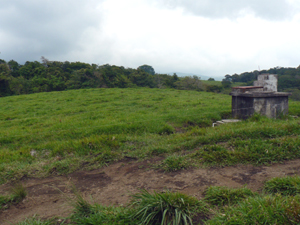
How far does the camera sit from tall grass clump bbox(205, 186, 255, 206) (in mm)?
2936

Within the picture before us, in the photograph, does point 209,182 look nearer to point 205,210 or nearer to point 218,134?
point 205,210

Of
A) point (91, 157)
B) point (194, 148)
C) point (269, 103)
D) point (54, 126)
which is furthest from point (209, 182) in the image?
point (54, 126)

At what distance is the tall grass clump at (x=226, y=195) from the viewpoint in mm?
2936

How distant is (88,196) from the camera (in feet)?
11.4

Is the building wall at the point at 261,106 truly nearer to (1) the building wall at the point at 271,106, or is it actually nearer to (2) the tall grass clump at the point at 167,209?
(1) the building wall at the point at 271,106

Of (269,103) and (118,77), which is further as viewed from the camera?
(118,77)

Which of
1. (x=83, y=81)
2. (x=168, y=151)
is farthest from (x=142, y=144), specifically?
(x=83, y=81)

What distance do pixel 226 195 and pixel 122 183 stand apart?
168 centimetres

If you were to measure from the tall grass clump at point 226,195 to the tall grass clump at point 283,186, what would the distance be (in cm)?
31

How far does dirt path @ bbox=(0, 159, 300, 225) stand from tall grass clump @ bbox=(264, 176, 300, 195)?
0.16 meters

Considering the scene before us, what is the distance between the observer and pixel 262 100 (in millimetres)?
7586

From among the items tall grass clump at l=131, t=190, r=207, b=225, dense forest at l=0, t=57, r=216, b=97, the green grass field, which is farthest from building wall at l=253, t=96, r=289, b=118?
dense forest at l=0, t=57, r=216, b=97

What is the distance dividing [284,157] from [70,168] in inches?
162

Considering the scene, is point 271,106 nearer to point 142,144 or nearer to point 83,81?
point 142,144
